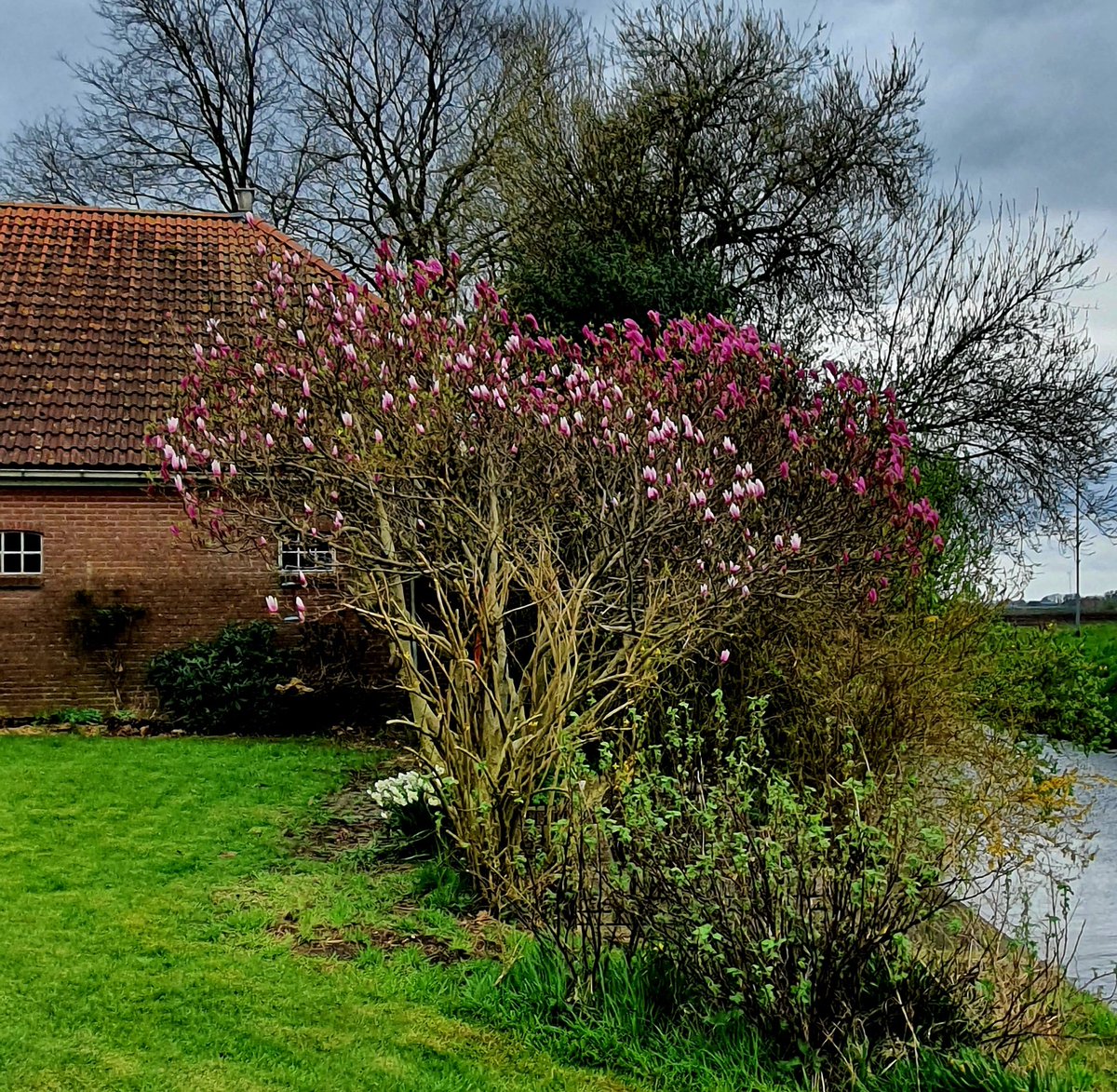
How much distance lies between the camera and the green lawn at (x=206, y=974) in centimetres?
464

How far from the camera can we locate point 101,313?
53.1 ft

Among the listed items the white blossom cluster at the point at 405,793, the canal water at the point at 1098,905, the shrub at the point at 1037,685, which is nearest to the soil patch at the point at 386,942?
the white blossom cluster at the point at 405,793

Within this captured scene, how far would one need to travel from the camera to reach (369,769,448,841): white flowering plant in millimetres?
7703

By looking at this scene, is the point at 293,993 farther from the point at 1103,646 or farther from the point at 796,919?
the point at 1103,646

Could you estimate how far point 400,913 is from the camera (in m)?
6.55

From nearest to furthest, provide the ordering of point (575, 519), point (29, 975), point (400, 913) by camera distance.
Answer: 1. point (29, 975)
2. point (400, 913)
3. point (575, 519)

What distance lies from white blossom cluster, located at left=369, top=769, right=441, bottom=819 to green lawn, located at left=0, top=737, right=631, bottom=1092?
0.58m

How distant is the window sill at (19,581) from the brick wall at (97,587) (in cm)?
1

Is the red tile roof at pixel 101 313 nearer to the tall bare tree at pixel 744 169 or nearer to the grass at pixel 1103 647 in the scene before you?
the tall bare tree at pixel 744 169

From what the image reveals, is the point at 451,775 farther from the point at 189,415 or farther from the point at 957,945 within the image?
the point at 189,415

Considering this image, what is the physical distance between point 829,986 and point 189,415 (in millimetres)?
7818

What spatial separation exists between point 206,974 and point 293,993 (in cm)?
51

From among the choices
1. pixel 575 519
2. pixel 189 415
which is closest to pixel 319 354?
pixel 189 415

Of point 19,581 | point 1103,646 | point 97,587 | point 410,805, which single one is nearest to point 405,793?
point 410,805
